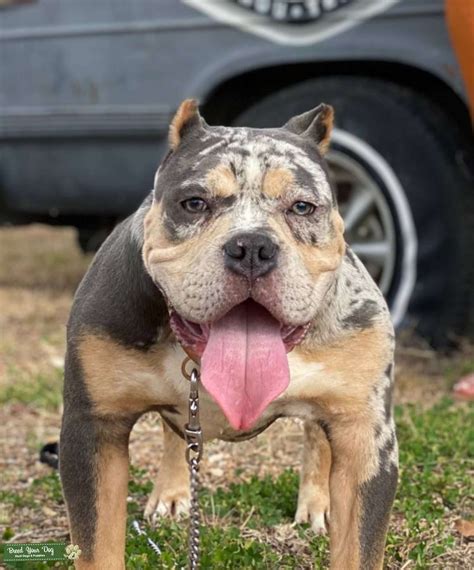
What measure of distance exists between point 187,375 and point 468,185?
2.93 metres

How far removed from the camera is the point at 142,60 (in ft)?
19.1

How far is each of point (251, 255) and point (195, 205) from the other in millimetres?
264

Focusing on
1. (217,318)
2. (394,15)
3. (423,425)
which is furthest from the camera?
(394,15)

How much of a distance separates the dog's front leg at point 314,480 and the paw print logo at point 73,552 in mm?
915

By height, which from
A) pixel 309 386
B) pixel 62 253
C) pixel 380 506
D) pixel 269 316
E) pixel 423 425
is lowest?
pixel 62 253

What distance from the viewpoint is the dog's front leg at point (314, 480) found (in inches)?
144

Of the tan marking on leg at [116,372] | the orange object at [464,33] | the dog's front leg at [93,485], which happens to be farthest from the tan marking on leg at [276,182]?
the orange object at [464,33]

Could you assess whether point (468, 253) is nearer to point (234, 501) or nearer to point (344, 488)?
point (234, 501)

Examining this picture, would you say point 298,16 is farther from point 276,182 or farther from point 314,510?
point 276,182

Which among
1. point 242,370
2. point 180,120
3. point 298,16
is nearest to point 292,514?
point 242,370

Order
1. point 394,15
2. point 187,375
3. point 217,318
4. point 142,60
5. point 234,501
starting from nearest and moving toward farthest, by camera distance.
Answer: point 217,318
point 187,375
point 234,501
point 394,15
point 142,60

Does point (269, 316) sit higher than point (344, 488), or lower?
higher

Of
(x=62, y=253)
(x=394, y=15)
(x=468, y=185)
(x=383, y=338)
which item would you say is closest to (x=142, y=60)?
(x=394, y=15)

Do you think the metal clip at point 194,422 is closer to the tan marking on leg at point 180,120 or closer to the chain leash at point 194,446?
the chain leash at point 194,446
